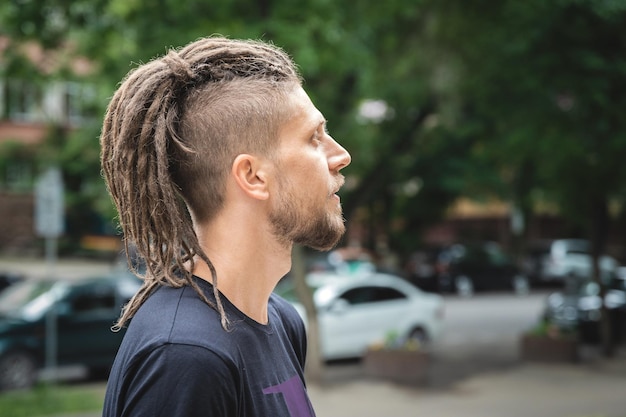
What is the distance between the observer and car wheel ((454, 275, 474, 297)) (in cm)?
2675

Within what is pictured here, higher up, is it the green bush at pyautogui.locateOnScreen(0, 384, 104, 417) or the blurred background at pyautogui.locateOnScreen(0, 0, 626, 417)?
the blurred background at pyautogui.locateOnScreen(0, 0, 626, 417)

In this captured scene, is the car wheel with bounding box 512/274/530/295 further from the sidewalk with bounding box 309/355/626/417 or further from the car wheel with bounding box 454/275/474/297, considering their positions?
the sidewalk with bounding box 309/355/626/417

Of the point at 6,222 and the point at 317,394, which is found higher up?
the point at 6,222

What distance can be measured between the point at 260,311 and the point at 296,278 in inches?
384

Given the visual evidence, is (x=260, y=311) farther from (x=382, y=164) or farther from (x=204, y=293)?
(x=382, y=164)

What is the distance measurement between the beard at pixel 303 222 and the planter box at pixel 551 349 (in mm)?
12790

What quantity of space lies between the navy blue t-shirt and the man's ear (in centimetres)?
22

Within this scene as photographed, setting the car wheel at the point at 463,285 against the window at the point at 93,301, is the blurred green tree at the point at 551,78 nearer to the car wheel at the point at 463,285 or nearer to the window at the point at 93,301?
the window at the point at 93,301

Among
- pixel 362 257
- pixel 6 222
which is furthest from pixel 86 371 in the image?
pixel 6 222

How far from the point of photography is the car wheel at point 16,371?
10.8 metres

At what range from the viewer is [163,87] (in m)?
1.58

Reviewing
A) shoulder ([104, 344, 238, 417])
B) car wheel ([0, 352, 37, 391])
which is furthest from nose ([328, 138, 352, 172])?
car wheel ([0, 352, 37, 391])

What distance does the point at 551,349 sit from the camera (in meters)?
13.6

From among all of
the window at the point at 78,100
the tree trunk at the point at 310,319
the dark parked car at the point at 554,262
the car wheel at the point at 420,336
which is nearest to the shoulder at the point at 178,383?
the tree trunk at the point at 310,319
